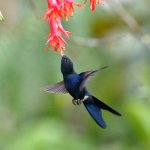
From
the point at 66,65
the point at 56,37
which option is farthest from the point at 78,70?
the point at 66,65

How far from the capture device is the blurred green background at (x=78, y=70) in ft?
10.7

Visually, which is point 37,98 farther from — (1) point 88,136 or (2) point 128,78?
(2) point 128,78

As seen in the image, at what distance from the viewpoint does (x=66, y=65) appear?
1.78m

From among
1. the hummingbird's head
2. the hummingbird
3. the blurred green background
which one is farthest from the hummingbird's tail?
the blurred green background

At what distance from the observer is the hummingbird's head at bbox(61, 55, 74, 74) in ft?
5.77

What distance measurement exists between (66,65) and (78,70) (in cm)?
208

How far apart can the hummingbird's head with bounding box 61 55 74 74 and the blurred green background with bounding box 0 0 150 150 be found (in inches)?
34.1

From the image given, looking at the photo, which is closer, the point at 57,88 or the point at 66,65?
the point at 66,65

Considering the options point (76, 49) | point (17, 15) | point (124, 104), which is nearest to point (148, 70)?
point (124, 104)

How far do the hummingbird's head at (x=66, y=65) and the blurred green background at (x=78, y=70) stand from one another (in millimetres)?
866

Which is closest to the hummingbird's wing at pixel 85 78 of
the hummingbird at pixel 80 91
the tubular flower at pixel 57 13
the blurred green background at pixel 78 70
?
the hummingbird at pixel 80 91

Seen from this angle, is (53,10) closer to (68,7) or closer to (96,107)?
(68,7)

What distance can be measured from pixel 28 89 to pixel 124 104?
0.80 m

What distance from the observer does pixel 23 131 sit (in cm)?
388
